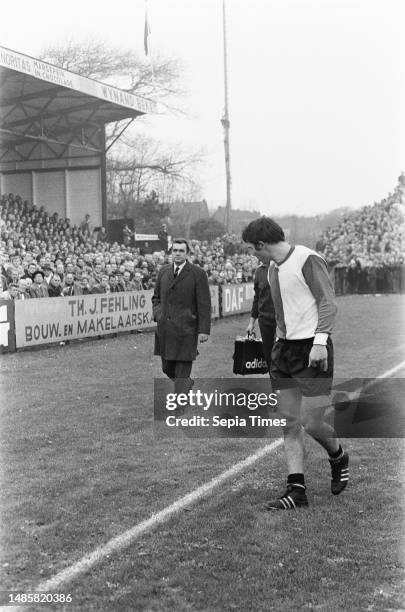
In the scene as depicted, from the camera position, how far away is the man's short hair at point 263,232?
4.71 m

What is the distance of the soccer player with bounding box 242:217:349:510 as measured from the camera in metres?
4.66

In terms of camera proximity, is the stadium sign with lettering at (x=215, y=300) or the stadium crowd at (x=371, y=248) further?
the stadium crowd at (x=371, y=248)

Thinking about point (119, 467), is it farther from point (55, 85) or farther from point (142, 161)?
point (142, 161)

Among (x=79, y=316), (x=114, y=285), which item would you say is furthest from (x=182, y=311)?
(x=114, y=285)

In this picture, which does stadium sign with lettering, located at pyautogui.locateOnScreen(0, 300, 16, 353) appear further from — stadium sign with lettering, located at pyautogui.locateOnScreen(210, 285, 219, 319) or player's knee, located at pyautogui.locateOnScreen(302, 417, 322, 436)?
player's knee, located at pyautogui.locateOnScreen(302, 417, 322, 436)

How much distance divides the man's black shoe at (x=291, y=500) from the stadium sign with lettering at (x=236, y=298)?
56.4 feet

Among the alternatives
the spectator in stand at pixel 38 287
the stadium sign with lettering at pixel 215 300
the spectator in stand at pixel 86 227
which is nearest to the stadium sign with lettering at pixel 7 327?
the spectator in stand at pixel 38 287

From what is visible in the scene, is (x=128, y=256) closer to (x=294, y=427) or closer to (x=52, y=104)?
(x=52, y=104)

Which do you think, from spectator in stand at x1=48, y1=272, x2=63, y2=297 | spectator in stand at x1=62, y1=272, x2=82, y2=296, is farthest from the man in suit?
spectator in stand at x1=62, y1=272, x2=82, y2=296

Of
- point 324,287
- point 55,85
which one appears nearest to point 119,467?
point 324,287

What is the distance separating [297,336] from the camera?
15.6ft

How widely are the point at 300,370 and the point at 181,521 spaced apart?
1176mm

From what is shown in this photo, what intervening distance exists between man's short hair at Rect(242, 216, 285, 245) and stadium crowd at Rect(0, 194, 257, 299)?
9.24 metres

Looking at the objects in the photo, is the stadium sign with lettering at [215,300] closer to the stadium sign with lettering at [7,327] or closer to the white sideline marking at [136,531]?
the stadium sign with lettering at [7,327]
